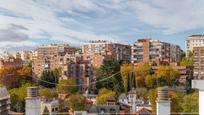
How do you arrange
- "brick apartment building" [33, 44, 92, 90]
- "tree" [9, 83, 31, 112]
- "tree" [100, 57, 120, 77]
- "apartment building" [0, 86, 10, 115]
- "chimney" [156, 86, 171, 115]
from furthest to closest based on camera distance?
"brick apartment building" [33, 44, 92, 90], "tree" [100, 57, 120, 77], "tree" [9, 83, 31, 112], "apartment building" [0, 86, 10, 115], "chimney" [156, 86, 171, 115]

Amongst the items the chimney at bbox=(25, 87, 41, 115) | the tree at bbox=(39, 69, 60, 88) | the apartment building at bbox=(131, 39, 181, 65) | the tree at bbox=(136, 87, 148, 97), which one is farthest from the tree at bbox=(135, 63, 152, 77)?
the chimney at bbox=(25, 87, 41, 115)

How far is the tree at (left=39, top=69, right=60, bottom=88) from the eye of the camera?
616 inches

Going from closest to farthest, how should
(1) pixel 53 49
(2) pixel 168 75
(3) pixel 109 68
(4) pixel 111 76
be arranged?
(2) pixel 168 75
(4) pixel 111 76
(3) pixel 109 68
(1) pixel 53 49

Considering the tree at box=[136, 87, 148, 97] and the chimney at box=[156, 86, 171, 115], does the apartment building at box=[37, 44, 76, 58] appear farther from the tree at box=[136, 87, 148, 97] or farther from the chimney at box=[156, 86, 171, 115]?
the chimney at box=[156, 86, 171, 115]

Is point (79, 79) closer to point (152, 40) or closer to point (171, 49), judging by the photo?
point (152, 40)

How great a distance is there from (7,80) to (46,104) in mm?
5634

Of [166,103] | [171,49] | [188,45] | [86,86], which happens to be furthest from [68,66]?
[166,103]

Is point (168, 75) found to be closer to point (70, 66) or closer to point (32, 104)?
point (70, 66)

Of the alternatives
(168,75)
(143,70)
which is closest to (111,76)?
(143,70)

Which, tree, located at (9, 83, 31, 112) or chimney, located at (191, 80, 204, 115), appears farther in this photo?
tree, located at (9, 83, 31, 112)

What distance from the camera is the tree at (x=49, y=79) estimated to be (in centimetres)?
1564

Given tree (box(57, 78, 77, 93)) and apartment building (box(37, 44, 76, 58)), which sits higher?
apartment building (box(37, 44, 76, 58))

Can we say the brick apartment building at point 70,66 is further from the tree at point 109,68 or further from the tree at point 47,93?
the tree at point 47,93

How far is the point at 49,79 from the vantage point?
16.5 meters
